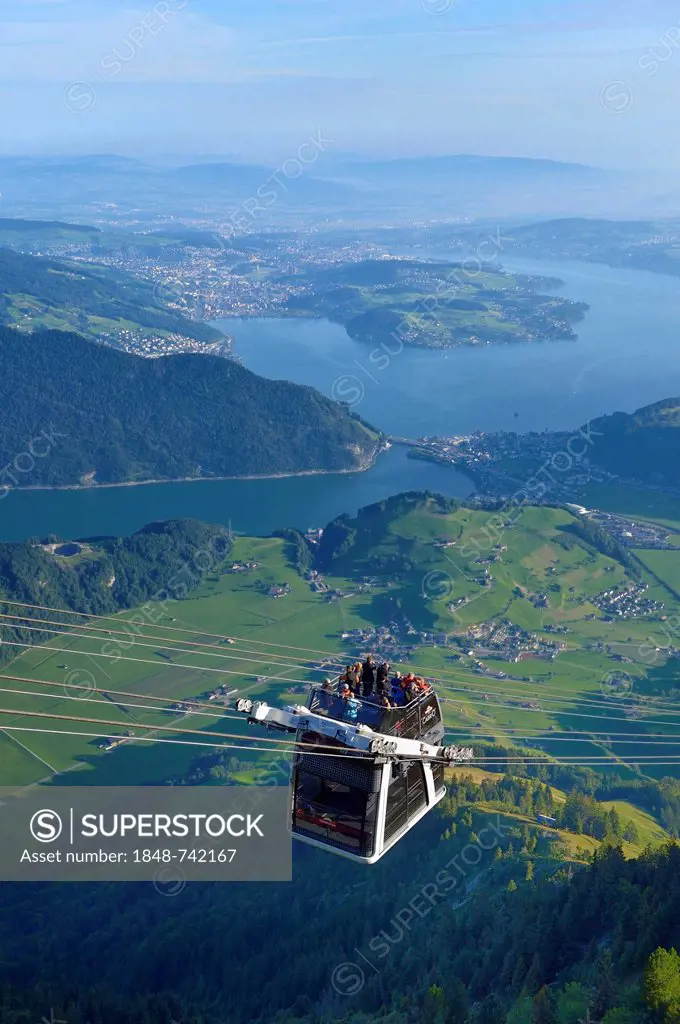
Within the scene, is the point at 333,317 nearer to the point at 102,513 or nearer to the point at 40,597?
the point at 102,513

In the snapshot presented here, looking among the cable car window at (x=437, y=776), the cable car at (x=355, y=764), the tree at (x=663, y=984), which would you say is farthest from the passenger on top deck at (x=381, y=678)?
the tree at (x=663, y=984)

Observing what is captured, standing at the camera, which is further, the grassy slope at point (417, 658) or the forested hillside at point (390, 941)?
the grassy slope at point (417, 658)

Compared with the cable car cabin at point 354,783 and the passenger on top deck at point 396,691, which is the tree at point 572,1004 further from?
the passenger on top deck at point 396,691

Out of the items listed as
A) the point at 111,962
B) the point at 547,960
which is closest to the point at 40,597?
the point at 111,962

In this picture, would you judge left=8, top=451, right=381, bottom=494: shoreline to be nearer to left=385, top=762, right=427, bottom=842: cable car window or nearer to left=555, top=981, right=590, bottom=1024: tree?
left=555, top=981, right=590, bottom=1024: tree

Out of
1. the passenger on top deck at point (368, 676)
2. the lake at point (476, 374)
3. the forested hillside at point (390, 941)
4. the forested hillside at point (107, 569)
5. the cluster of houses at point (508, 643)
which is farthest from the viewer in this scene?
the lake at point (476, 374)

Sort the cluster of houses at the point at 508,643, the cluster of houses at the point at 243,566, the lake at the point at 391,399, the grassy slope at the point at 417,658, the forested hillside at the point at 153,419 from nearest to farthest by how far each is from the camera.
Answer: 1. the grassy slope at the point at 417,658
2. the cluster of houses at the point at 508,643
3. the cluster of houses at the point at 243,566
4. the lake at the point at 391,399
5. the forested hillside at the point at 153,419

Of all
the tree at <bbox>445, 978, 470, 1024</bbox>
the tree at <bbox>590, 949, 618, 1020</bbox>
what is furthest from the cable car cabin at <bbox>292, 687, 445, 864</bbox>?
the tree at <bbox>445, 978, 470, 1024</bbox>
